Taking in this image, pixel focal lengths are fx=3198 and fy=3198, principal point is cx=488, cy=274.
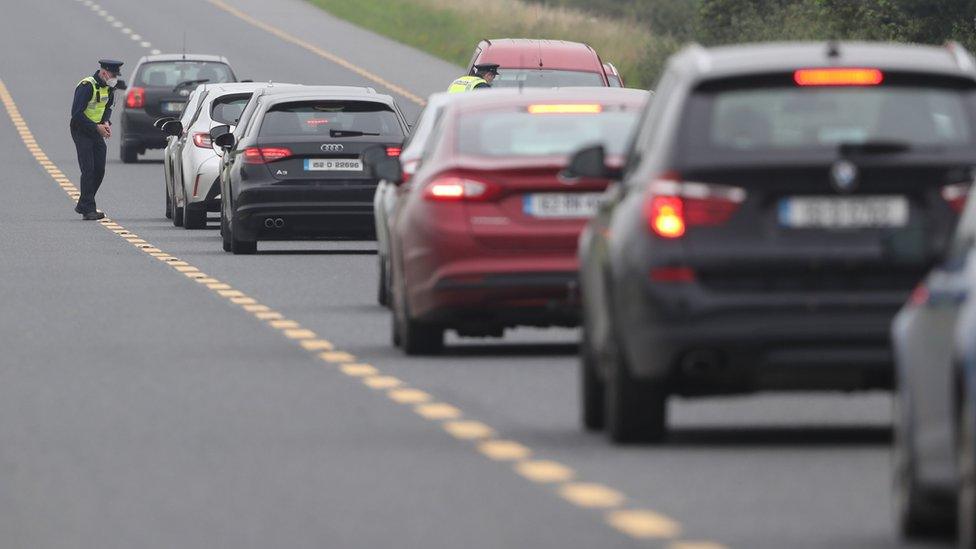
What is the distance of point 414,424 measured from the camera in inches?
528

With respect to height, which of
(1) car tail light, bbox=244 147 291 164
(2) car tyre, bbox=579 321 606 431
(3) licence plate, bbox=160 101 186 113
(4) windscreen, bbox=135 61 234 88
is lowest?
(3) licence plate, bbox=160 101 186 113

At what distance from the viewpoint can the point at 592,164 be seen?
43.7 ft

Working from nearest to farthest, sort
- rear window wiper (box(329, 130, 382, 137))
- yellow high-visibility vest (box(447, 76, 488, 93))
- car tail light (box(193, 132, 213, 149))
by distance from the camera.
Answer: rear window wiper (box(329, 130, 382, 137)) → car tail light (box(193, 132, 213, 149)) → yellow high-visibility vest (box(447, 76, 488, 93))

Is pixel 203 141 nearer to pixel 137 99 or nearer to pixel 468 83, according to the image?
pixel 468 83

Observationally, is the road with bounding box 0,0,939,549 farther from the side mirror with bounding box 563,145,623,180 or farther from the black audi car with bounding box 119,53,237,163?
the black audi car with bounding box 119,53,237,163

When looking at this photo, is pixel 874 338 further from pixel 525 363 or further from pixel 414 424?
pixel 525 363

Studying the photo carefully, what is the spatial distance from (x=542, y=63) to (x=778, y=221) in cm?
2534

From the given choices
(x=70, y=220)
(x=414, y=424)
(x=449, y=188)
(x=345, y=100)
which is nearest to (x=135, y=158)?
(x=70, y=220)

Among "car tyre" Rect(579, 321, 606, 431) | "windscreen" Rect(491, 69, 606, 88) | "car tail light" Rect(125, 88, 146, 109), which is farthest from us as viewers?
"car tail light" Rect(125, 88, 146, 109)

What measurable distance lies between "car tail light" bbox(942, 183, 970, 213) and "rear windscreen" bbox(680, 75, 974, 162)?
214 millimetres

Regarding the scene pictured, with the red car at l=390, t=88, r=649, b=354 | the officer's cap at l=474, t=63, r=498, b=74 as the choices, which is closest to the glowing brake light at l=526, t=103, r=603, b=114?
the red car at l=390, t=88, r=649, b=354

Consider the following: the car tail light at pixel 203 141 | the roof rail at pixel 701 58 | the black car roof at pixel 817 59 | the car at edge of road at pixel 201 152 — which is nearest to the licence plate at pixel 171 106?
the car at edge of road at pixel 201 152

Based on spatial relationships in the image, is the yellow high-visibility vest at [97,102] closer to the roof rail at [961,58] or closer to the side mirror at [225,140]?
the side mirror at [225,140]

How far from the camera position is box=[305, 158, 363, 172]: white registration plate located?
92.2 ft
